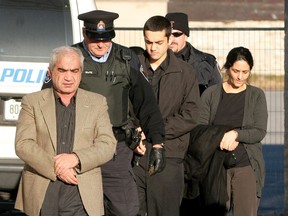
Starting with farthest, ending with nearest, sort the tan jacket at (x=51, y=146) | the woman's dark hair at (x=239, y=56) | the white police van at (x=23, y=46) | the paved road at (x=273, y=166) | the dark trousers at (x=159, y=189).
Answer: the paved road at (x=273, y=166) → the white police van at (x=23, y=46) → the woman's dark hair at (x=239, y=56) → the dark trousers at (x=159, y=189) → the tan jacket at (x=51, y=146)

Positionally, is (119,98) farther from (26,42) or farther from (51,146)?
(26,42)

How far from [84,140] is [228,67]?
1996 millimetres

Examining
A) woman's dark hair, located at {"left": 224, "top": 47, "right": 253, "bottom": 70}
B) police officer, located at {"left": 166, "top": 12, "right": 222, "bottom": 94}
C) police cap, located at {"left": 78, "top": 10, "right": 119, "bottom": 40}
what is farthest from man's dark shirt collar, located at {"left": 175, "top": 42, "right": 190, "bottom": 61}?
police cap, located at {"left": 78, "top": 10, "right": 119, "bottom": 40}

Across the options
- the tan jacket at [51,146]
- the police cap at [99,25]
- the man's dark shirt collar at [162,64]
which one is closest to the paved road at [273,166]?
the man's dark shirt collar at [162,64]

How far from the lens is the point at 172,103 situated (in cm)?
857

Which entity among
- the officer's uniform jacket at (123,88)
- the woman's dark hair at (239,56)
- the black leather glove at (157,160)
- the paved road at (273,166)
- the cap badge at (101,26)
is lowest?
the paved road at (273,166)

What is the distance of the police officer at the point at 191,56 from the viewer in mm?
9719

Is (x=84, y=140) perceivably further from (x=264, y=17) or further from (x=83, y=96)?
(x=264, y=17)

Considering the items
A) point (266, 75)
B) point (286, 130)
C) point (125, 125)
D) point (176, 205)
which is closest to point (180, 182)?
point (176, 205)

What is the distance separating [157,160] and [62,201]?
3.20 feet

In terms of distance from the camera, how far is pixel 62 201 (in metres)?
7.14

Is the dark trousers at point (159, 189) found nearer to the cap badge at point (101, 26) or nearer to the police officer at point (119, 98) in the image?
the police officer at point (119, 98)

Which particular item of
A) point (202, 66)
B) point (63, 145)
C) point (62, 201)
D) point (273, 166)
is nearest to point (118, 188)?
point (62, 201)

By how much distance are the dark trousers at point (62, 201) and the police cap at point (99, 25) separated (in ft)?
3.90
